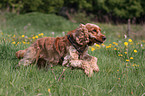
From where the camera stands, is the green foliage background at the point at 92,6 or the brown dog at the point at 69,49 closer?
the brown dog at the point at 69,49

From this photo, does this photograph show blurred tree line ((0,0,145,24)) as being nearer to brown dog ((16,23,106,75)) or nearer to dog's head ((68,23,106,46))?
brown dog ((16,23,106,75))

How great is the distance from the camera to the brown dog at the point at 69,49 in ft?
9.75

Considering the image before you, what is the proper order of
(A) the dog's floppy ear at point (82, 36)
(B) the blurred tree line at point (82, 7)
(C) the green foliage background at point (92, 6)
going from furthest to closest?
(C) the green foliage background at point (92, 6) < (B) the blurred tree line at point (82, 7) < (A) the dog's floppy ear at point (82, 36)

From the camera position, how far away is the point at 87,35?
2963 mm

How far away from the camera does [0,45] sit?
13.6 feet

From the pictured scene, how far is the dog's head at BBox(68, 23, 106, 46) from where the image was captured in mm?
2965

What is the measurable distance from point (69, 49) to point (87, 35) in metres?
0.43

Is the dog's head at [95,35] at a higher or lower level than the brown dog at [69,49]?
higher

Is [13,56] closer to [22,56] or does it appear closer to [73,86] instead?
[22,56]

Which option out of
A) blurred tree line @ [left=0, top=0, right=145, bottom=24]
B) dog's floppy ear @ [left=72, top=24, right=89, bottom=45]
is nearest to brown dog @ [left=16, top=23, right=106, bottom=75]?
dog's floppy ear @ [left=72, top=24, right=89, bottom=45]

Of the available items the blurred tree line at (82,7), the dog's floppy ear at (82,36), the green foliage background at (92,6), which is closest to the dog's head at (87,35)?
the dog's floppy ear at (82,36)

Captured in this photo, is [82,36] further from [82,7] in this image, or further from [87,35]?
[82,7]

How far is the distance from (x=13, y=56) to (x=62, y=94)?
1919 millimetres

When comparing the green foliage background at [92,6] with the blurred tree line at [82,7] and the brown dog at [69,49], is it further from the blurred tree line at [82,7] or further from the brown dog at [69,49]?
the brown dog at [69,49]
